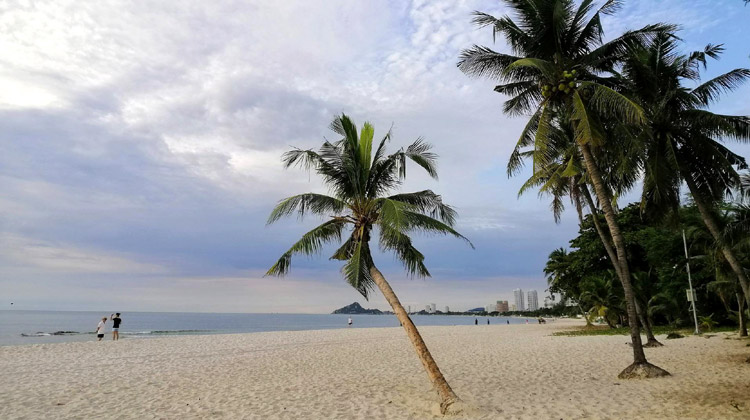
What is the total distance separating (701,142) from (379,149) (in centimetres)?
804

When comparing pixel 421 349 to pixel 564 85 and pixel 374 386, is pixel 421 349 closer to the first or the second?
pixel 374 386

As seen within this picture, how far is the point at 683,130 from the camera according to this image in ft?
36.5

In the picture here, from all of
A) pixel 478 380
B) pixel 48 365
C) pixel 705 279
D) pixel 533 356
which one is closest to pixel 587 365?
pixel 533 356

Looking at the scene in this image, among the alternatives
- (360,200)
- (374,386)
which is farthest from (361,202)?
(374,386)

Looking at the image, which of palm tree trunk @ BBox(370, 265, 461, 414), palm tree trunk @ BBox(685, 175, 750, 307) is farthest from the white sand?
palm tree trunk @ BBox(685, 175, 750, 307)

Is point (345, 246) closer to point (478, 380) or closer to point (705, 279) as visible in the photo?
point (478, 380)

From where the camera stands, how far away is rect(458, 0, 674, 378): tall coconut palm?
30.1ft

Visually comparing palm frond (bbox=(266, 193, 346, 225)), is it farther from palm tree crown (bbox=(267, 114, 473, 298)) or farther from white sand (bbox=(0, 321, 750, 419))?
white sand (bbox=(0, 321, 750, 419))

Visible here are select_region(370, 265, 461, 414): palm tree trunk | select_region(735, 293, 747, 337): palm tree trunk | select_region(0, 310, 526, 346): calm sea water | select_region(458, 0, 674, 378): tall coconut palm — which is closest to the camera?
select_region(370, 265, 461, 414): palm tree trunk

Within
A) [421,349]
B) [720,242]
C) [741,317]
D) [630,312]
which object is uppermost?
[720,242]

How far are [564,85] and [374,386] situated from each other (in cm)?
752

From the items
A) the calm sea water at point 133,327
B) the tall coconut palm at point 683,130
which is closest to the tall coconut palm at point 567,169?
the tall coconut palm at point 683,130

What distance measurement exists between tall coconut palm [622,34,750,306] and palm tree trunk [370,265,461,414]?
282 inches

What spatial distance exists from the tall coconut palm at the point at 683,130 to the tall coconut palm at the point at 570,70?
4.09ft
